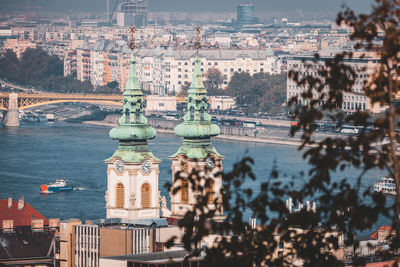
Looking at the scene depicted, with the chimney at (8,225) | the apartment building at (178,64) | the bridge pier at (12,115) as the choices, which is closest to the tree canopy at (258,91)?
the apartment building at (178,64)

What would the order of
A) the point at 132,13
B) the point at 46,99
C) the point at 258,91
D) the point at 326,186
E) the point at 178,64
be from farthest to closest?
the point at 132,13, the point at 178,64, the point at 258,91, the point at 46,99, the point at 326,186

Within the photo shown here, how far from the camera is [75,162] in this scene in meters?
34.8

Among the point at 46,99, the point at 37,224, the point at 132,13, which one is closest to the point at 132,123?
the point at 37,224

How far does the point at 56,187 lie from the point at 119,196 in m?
13.9

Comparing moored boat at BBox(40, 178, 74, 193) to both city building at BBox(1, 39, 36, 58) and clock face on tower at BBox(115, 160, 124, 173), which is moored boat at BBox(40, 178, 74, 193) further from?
city building at BBox(1, 39, 36, 58)

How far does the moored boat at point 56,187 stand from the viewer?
28000 mm

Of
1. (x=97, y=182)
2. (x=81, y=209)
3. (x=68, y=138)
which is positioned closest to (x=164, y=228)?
(x=81, y=209)

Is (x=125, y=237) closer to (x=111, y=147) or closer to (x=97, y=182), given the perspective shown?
(x=97, y=182)

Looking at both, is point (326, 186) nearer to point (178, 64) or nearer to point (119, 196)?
point (119, 196)

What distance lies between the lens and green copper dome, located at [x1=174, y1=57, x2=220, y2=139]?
14188 millimetres

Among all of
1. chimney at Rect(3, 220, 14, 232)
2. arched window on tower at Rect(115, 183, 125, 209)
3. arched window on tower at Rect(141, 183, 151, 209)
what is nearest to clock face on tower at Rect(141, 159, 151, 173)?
arched window on tower at Rect(141, 183, 151, 209)

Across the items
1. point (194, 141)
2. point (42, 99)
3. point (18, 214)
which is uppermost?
point (194, 141)

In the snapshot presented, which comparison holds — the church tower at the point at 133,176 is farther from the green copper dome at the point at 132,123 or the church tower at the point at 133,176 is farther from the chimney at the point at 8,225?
the chimney at the point at 8,225

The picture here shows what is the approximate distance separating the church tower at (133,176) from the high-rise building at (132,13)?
334ft
